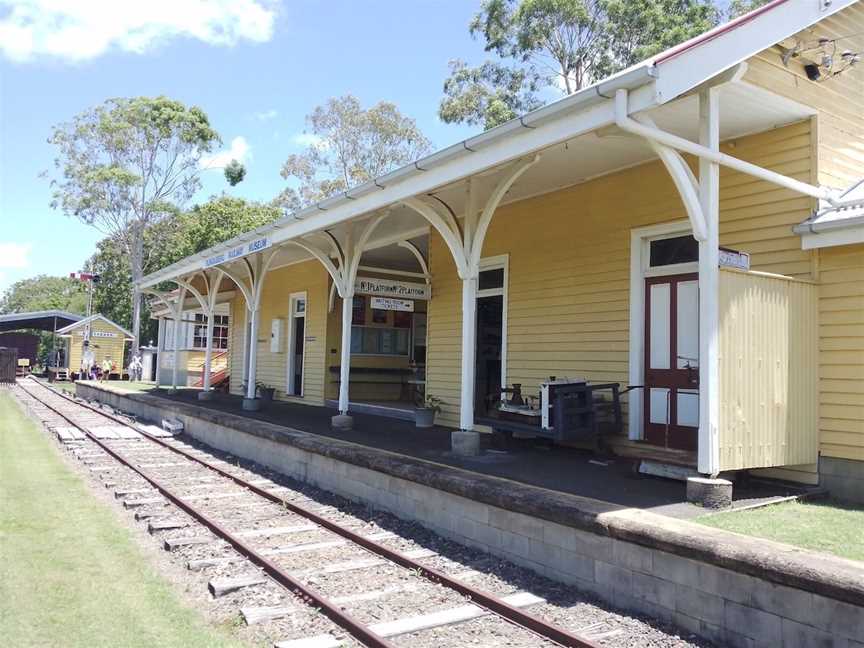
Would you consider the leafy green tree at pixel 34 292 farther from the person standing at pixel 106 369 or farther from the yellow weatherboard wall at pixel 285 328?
the yellow weatherboard wall at pixel 285 328

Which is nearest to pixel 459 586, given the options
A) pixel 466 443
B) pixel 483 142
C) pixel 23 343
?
pixel 466 443

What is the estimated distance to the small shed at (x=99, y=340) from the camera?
105ft

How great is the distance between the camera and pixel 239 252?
41.3ft

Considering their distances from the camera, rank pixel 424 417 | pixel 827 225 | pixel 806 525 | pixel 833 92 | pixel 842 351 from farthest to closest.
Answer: pixel 424 417, pixel 833 92, pixel 842 351, pixel 827 225, pixel 806 525

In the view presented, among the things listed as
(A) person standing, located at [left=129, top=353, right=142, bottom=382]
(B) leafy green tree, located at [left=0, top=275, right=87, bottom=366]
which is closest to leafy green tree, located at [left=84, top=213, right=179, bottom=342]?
(A) person standing, located at [left=129, top=353, right=142, bottom=382]

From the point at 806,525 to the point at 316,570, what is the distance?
3.59 meters

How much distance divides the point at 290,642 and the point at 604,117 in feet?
13.6

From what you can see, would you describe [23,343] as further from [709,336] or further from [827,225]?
[827,225]

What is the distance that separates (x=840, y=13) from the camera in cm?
684

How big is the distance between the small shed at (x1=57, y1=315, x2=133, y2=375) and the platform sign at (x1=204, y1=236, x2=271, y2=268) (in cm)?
2069

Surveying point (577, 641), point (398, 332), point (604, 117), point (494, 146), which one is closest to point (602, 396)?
point (494, 146)

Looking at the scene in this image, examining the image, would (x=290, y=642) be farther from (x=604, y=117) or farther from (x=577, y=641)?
(x=604, y=117)

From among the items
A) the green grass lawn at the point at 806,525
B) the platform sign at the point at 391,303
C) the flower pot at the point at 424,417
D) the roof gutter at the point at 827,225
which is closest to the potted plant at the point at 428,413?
the flower pot at the point at 424,417

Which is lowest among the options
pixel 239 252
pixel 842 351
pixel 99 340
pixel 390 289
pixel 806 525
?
pixel 806 525
